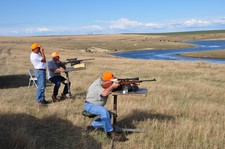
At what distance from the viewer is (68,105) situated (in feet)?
35.4

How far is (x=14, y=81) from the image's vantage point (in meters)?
16.9

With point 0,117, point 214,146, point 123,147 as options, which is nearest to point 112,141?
point 123,147

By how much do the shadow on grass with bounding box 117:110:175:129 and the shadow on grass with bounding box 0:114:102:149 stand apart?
1239 millimetres

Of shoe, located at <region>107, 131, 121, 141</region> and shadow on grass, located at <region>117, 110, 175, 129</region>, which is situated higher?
shoe, located at <region>107, 131, 121, 141</region>

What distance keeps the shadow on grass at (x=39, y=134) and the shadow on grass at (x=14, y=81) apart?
687 cm

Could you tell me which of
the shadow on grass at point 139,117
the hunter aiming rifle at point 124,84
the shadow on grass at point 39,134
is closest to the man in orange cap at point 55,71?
the shadow on grass at point 39,134

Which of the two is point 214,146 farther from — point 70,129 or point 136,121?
point 70,129

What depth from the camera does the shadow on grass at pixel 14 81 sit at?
15.6 metres

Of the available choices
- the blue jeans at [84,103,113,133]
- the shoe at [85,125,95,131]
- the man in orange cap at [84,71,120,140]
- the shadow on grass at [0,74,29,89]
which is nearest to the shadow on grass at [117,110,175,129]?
the shoe at [85,125,95,131]

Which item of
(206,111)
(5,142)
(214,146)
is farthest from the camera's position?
(206,111)

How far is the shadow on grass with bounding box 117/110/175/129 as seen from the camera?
29.0 feet

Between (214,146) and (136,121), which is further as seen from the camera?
(136,121)

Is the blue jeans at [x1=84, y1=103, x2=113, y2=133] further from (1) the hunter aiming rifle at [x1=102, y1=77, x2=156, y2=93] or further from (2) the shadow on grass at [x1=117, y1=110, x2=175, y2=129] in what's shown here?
(2) the shadow on grass at [x1=117, y1=110, x2=175, y2=129]

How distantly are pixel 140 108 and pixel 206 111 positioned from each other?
1885 mm
